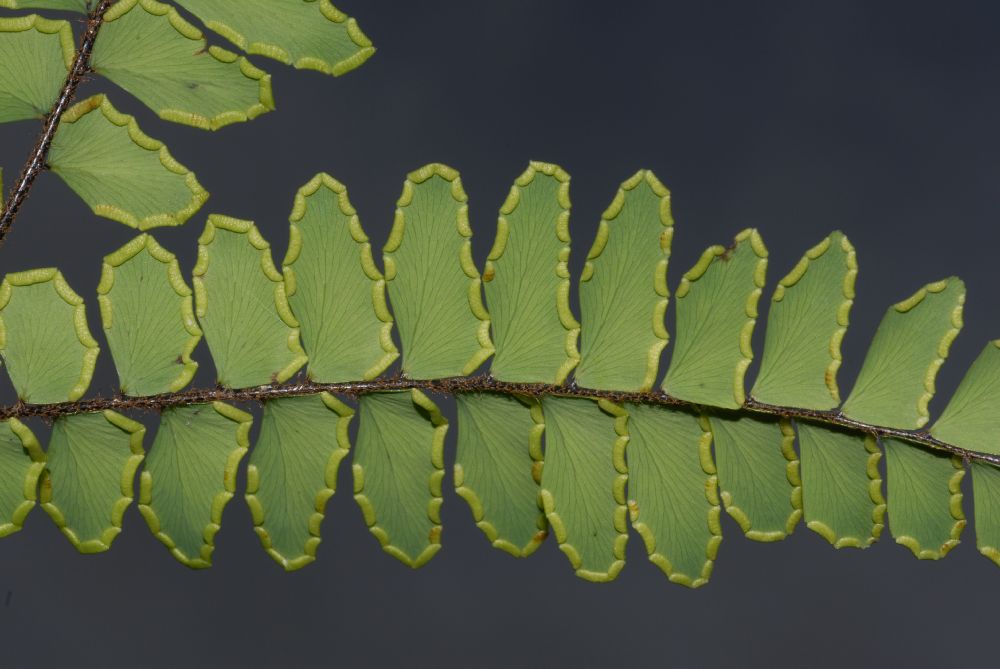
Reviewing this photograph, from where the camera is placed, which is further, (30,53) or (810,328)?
(810,328)

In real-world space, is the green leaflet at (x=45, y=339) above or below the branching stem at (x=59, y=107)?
below

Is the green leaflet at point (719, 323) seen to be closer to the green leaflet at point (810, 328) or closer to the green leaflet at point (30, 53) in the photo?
the green leaflet at point (810, 328)

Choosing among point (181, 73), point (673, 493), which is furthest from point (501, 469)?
point (181, 73)

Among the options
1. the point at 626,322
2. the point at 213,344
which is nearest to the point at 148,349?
the point at 213,344

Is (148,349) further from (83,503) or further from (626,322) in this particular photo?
(626,322)

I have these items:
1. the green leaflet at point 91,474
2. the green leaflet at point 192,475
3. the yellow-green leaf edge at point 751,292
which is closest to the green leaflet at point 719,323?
the yellow-green leaf edge at point 751,292

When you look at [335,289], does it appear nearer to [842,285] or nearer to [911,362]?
[842,285]
